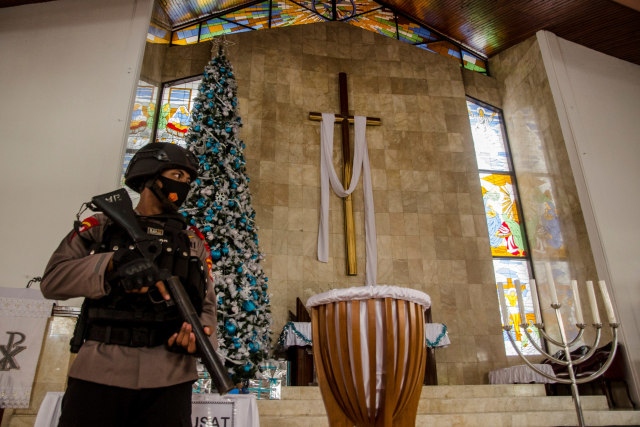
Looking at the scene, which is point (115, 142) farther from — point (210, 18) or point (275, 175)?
point (210, 18)

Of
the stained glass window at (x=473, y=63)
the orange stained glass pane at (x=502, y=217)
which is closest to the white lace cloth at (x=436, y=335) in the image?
the orange stained glass pane at (x=502, y=217)

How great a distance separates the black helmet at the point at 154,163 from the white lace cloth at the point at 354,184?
5333mm

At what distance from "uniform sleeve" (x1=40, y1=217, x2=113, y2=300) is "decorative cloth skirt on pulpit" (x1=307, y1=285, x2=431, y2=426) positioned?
87 centimetres

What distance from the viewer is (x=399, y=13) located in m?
9.23

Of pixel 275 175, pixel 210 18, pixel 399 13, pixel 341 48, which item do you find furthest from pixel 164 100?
pixel 399 13

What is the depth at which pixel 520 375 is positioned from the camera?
5.77m

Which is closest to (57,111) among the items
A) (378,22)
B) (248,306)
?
(248,306)

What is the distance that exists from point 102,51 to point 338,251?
421 centimetres

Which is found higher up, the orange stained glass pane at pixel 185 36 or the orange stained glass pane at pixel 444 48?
the orange stained glass pane at pixel 444 48

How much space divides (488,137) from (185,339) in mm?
8432

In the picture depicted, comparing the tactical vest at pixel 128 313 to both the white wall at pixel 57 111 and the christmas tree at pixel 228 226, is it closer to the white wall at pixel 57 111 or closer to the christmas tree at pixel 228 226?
the christmas tree at pixel 228 226

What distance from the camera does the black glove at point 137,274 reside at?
4.20 ft

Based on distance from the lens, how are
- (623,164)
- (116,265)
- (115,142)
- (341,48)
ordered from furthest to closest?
(341,48) → (623,164) → (115,142) → (116,265)

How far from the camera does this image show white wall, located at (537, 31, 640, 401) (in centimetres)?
571
